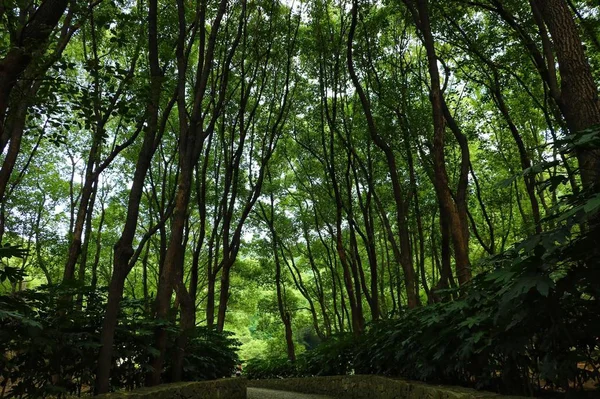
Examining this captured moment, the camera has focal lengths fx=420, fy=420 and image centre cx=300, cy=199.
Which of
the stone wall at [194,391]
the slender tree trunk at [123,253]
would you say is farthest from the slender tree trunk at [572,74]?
the stone wall at [194,391]

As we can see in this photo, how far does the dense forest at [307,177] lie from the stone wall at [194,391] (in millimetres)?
385

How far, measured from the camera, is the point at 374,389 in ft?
21.1

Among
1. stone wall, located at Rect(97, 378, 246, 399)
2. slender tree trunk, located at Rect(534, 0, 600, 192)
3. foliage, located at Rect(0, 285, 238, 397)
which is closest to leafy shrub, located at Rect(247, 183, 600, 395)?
slender tree trunk, located at Rect(534, 0, 600, 192)

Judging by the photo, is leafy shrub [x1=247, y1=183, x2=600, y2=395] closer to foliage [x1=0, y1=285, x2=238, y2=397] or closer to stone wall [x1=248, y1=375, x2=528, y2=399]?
stone wall [x1=248, y1=375, x2=528, y2=399]

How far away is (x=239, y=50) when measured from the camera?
1227 cm

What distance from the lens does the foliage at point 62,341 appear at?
144 inches

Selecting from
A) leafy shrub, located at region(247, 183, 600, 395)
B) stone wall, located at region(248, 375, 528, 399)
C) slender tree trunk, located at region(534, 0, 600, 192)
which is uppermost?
slender tree trunk, located at region(534, 0, 600, 192)

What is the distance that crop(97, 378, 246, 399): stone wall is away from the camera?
4.39 m

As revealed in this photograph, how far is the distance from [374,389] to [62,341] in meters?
4.42

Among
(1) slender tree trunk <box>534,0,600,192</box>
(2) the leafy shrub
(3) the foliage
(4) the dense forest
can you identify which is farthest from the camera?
(1) slender tree trunk <box>534,0,600,192</box>

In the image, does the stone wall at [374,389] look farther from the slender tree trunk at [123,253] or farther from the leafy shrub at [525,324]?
the slender tree trunk at [123,253]

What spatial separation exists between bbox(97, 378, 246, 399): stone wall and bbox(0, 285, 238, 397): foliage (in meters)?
0.45

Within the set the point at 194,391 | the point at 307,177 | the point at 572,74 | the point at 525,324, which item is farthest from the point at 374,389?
the point at 307,177

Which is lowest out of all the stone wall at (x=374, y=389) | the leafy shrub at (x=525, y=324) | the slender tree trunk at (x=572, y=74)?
the stone wall at (x=374, y=389)
